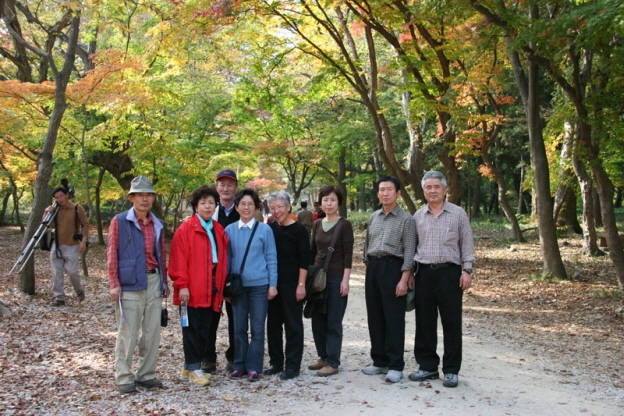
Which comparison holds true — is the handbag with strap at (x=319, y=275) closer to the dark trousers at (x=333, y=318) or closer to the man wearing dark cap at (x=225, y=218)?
the dark trousers at (x=333, y=318)

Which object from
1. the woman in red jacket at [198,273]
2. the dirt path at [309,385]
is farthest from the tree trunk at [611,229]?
the woman in red jacket at [198,273]

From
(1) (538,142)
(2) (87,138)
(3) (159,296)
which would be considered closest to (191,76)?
(2) (87,138)

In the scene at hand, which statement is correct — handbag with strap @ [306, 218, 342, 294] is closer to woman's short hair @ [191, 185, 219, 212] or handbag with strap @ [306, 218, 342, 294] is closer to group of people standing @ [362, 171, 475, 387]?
group of people standing @ [362, 171, 475, 387]

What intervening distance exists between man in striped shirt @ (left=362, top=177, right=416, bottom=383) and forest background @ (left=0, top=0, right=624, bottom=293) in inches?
137

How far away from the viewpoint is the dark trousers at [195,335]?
446 centimetres

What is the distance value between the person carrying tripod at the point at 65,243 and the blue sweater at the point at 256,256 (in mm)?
4063

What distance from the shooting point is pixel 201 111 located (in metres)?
17.1

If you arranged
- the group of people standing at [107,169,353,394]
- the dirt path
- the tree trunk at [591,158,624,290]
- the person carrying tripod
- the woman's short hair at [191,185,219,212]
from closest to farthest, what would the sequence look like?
the dirt path, the group of people standing at [107,169,353,394], the woman's short hair at [191,185,219,212], the person carrying tripod, the tree trunk at [591,158,624,290]

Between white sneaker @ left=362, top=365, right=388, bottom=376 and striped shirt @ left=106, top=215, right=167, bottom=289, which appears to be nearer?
striped shirt @ left=106, top=215, right=167, bottom=289

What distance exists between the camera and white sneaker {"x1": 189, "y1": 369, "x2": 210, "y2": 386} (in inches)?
173

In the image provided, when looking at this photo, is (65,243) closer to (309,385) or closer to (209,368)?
(209,368)

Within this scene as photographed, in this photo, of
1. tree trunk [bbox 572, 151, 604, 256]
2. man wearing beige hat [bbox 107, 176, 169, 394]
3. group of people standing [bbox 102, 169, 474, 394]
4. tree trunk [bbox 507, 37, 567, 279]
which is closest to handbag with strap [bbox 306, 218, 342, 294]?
group of people standing [bbox 102, 169, 474, 394]

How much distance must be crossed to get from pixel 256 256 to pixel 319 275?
600 millimetres

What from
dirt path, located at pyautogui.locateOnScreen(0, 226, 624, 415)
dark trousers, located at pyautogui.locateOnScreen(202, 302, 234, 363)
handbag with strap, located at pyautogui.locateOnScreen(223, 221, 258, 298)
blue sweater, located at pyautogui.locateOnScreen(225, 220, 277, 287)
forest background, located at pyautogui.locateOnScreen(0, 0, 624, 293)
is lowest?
dirt path, located at pyautogui.locateOnScreen(0, 226, 624, 415)
